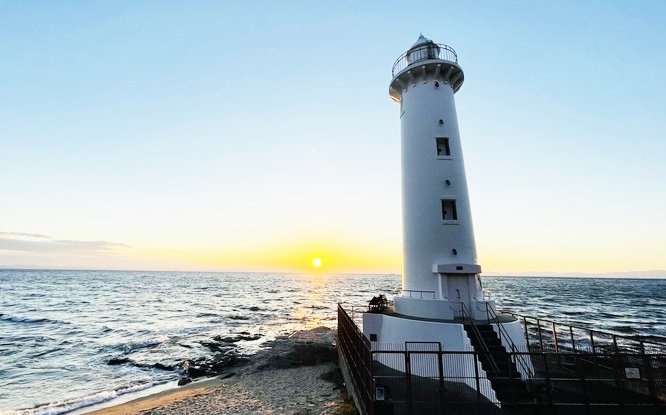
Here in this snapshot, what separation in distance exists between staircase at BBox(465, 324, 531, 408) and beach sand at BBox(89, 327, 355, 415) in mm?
4778

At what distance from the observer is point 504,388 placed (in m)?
10.6

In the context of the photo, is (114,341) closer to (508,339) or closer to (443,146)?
(443,146)

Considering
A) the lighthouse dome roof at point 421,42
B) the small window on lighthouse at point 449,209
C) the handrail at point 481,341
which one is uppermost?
the lighthouse dome roof at point 421,42

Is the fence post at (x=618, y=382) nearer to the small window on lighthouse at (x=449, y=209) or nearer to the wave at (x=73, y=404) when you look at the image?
the small window on lighthouse at (x=449, y=209)

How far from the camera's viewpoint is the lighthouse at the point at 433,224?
14.4 m

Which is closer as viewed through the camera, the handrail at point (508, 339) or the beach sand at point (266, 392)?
the handrail at point (508, 339)

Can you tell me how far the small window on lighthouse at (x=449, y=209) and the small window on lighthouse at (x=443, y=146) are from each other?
230cm

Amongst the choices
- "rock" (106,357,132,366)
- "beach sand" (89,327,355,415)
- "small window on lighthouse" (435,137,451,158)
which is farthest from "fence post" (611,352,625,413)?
"rock" (106,357,132,366)

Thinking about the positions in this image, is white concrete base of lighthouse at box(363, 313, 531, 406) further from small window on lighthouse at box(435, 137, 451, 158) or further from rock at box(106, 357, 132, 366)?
rock at box(106, 357, 132, 366)

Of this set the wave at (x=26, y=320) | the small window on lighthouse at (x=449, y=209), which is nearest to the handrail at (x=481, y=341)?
the small window on lighthouse at (x=449, y=209)

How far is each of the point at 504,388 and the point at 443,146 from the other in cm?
1071

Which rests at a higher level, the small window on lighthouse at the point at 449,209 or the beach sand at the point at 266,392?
the small window on lighthouse at the point at 449,209

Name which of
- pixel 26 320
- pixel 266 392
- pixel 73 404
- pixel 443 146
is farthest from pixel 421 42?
pixel 26 320

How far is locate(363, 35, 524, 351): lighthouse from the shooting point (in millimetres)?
14445
